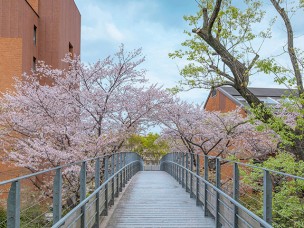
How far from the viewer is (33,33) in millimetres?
25953

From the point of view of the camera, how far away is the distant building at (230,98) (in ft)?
93.6

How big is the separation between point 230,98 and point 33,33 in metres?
13.8

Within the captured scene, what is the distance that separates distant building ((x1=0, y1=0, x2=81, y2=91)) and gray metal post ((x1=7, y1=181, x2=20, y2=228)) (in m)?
19.9

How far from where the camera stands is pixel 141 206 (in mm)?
10422

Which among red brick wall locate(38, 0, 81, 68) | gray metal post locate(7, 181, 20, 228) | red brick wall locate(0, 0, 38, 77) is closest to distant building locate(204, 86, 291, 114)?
red brick wall locate(38, 0, 81, 68)

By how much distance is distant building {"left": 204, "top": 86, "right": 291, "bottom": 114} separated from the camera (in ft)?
93.6

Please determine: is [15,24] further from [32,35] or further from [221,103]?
[221,103]

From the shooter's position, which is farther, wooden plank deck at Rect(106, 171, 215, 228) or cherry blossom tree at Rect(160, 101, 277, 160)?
cherry blossom tree at Rect(160, 101, 277, 160)

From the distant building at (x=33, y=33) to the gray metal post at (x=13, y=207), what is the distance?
1991 cm

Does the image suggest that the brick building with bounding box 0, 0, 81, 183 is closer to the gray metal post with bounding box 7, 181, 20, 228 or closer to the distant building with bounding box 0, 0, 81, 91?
the distant building with bounding box 0, 0, 81, 91

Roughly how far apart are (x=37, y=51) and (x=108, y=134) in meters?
13.1

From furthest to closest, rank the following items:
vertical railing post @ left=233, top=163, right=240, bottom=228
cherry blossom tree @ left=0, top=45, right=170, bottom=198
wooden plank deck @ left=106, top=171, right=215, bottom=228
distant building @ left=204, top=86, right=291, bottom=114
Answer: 1. distant building @ left=204, top=86, right=291, bottom=114
2. cherry blossom tree @ left=0, top=45, right=170, bottom=198
3. wooden plank deck @ left=106, top=171, right=215, bottom=228
4. vertical railing post @ left=233, top=163, right=240, bottom=228

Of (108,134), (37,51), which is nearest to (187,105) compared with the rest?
(108,134)

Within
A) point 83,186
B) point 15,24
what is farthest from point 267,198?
point 15,24
